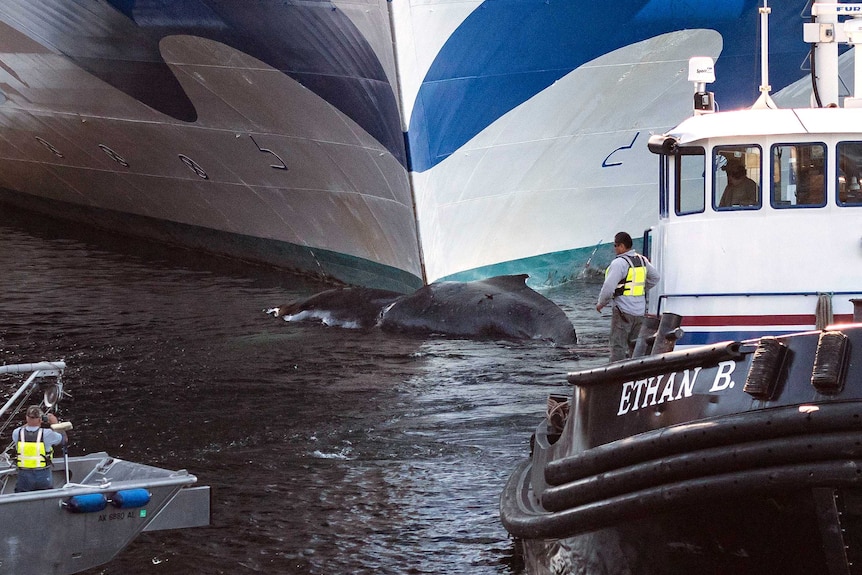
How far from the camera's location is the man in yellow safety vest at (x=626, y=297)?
11086 millimetres

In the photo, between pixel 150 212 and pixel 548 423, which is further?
pixel 150 212

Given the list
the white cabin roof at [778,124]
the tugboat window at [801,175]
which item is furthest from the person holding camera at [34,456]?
the tugboat window at [801,175]

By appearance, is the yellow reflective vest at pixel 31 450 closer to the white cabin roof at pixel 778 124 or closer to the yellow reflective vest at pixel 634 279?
A: the yellow reflective vest at pixel 634 279

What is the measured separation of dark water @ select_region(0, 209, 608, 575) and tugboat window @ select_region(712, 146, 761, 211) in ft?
10.8

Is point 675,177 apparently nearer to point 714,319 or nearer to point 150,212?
point 714,319

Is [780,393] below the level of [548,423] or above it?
above

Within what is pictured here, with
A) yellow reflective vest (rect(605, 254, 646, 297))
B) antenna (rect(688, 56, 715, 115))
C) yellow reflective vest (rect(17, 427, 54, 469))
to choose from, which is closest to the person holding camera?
yellow reflective vest (rect(17, 427, 54, 469))

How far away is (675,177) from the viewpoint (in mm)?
9703

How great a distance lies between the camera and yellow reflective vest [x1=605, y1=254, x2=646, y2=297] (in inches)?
435

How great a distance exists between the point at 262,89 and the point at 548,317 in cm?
685

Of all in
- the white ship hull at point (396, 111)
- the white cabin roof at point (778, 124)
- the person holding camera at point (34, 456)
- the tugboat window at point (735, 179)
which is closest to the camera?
the white cabin roof at point (778, 124)

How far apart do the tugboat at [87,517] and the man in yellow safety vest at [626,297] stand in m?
3.81

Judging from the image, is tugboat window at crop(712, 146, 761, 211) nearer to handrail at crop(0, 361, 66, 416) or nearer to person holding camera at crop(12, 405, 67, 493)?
person holding camera at crop(12, 405, 67, 493)

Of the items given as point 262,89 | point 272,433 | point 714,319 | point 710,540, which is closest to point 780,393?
point 710,540
